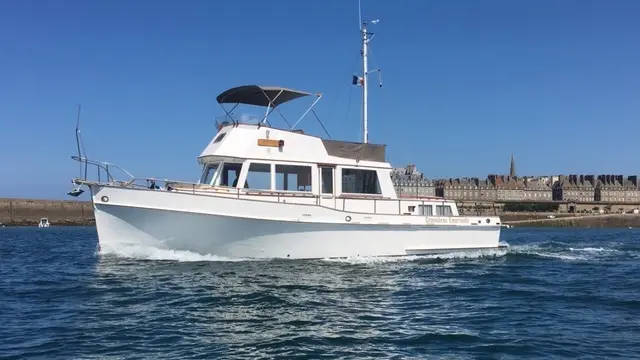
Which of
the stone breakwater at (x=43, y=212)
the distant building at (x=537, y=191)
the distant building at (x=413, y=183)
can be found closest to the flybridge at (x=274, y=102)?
the stone breakwater at (x=43, y=212)

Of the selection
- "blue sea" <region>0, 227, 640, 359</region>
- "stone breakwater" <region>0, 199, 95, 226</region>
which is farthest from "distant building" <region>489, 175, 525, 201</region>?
Result: "blue sea" <region>0, 227, 640, 359</region>

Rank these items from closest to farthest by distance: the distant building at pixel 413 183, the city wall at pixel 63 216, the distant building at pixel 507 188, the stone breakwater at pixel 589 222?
1. the city wall at pixel 63 216
2. the stone breakwater at pixel 589 222
3. the distant building at pixel 413 183
4. the distant building at pixel 507 188

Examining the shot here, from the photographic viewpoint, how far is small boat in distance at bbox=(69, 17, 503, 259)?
57.6 ft

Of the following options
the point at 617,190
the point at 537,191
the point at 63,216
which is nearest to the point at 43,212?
the point at 63,216

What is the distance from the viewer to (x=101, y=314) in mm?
10969

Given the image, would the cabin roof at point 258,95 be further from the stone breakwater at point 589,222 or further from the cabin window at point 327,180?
the stone breakwater at point 589,222

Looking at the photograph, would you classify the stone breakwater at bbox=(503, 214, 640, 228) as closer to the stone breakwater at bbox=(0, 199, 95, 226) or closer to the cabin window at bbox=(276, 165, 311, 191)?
the stone breakwater at bbox=(0, 199, 95, 226)

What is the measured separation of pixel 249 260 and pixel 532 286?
825cm

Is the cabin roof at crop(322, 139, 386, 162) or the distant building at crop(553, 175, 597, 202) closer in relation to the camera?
the cabin roof at crop(322, 139, 386, 162)

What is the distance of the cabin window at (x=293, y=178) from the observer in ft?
65.1

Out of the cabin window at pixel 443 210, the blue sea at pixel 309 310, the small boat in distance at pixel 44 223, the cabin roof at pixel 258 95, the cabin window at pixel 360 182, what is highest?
the cabin roof at pixel 258 95

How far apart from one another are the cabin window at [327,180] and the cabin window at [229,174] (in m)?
3.07

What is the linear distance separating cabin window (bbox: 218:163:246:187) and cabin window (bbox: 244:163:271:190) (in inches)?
17.7

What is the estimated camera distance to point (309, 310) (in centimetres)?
1148
